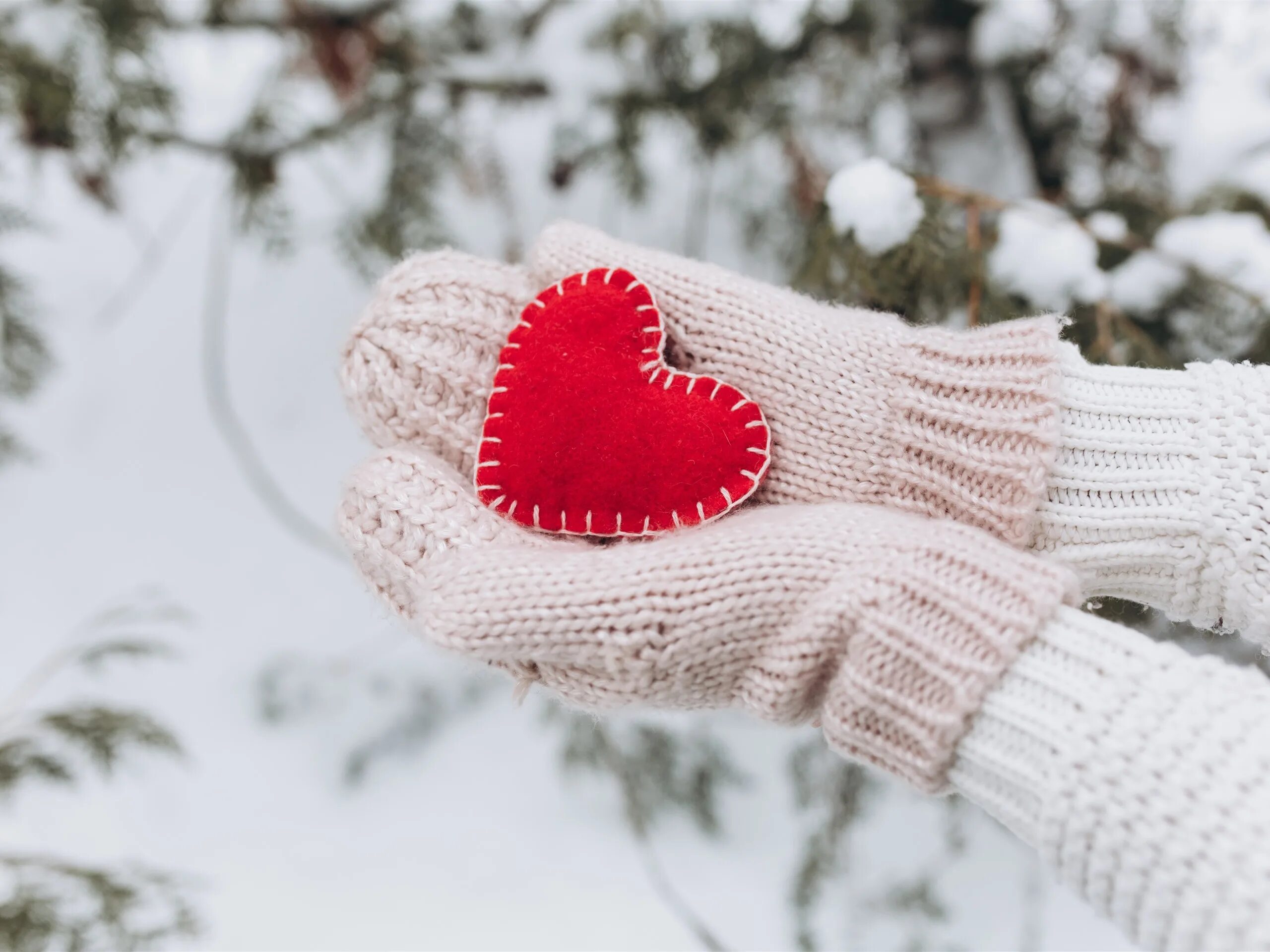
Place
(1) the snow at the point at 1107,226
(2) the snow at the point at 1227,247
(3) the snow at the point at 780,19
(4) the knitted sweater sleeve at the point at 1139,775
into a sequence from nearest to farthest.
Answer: (4) the knitted sweater sleeve at the point at 1139,775 → (2) the snow at the point at 1227,247 → (1) the snow at the point at 1107,226 → (3) the snow at the point at 780,19

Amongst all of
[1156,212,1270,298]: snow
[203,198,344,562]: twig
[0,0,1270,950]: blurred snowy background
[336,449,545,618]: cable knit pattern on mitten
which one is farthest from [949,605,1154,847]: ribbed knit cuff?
[203,198,344,562]: twig

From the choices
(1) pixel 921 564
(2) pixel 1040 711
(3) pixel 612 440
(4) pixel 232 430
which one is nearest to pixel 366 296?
(4) pixel 232 430

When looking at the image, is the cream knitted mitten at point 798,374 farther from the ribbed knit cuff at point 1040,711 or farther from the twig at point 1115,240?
the twig at point 1115,240

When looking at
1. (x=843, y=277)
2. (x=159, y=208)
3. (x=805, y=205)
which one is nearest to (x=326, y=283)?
(x=159, y=208)

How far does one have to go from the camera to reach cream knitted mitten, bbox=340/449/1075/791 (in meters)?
0.70

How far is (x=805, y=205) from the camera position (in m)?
1.41

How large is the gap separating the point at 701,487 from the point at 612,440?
0.31 ft

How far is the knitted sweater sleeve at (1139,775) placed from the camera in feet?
1.89

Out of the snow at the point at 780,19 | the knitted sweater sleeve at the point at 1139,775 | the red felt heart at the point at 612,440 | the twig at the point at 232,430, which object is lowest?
the twig at the point at 232,430

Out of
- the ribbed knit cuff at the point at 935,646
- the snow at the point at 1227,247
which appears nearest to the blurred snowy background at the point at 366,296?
the snow at the point at 1227,247

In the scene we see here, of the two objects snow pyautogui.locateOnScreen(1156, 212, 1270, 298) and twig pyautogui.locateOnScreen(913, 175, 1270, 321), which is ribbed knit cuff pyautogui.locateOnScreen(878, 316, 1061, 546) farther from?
snow pyautogui.locateOnScreen(1156, 212, 1270, 298)

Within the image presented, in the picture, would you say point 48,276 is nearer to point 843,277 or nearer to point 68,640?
point 68,640

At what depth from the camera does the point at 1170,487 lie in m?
0.81

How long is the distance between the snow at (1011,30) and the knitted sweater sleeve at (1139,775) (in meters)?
1.12
